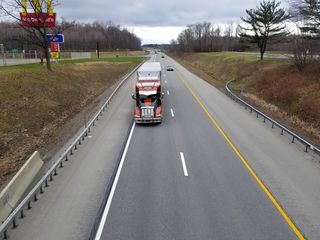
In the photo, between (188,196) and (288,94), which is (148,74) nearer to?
(288,94)

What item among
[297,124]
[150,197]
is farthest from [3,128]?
[297,124]

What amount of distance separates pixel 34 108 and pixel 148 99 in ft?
29.4

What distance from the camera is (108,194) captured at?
42.2 feet

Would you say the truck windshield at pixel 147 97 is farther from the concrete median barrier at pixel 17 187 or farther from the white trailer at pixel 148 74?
the concrete median barrier at pixel 17 187

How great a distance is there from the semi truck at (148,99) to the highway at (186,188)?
106 centimetres

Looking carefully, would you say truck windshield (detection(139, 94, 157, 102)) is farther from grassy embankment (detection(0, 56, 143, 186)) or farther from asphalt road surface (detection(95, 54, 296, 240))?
asphalt road surface (detection(95, 54, 296, 240))

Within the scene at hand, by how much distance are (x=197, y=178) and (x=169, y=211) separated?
3.22 meters

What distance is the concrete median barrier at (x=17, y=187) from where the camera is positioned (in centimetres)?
1122

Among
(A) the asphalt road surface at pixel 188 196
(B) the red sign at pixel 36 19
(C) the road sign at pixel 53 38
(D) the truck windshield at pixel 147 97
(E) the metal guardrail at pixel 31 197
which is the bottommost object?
(A) the asphalt road surface at pixel 188 196

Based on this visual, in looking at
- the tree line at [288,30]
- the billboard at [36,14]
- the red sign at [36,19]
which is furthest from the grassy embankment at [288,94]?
the billboard at [36,14]

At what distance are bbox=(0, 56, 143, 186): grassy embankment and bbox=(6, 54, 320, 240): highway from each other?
10.3 ft

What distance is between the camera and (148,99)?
985 inches

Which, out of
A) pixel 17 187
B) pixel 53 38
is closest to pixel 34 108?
pixel 17 187

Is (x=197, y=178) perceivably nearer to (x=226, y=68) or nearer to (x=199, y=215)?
(x=199, y=215)
